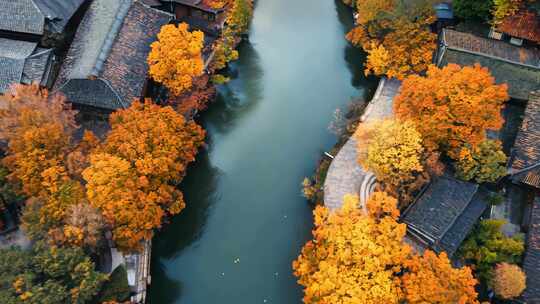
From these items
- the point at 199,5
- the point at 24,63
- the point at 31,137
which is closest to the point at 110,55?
the point at 24,63

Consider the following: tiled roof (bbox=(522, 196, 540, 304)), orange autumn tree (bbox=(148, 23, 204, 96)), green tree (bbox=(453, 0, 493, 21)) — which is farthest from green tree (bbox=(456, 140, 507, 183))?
orange autumn tree (bbox=(148, 23, 204, 96))

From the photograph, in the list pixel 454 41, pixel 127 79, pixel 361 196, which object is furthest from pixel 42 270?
pixel 454 41

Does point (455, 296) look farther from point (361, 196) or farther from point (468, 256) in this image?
point (361, 196)

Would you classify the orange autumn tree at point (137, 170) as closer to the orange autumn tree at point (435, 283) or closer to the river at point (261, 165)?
the river at point (261, 165)

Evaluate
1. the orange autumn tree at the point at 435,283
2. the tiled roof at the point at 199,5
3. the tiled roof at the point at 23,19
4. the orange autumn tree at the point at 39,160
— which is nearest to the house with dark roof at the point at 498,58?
the orange autumn tree at the point at 435,283

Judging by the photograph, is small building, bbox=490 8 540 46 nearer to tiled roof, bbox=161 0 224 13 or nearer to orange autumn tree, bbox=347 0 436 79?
orange autumn tree, bbox=347 0 436 79

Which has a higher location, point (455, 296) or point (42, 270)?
point (455, 296)
